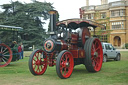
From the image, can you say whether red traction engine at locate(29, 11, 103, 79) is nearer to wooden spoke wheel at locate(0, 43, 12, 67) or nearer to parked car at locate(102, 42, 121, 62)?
wooden spoke wheel at locate(0, 43, 12, 67)

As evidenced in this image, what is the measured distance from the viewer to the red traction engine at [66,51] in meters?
6.67

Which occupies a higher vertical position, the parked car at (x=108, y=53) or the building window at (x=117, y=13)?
the building window at (x=117, y=13)

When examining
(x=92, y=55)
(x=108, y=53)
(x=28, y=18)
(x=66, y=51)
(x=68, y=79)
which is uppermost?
(x=28, y=18)

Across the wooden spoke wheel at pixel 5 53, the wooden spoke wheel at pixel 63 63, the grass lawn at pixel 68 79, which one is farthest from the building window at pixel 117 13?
the wooden spoke wheel at pixel 63 63

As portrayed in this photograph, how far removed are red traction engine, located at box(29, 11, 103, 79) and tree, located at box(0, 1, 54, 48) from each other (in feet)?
85.7

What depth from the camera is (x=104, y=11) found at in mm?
44594

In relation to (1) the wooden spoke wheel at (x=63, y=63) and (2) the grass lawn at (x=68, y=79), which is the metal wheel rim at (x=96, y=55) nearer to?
(2) the grass lawn at (x=68, y=79)

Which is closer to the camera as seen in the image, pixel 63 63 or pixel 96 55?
pixel 63 63

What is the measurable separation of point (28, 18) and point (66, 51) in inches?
1150

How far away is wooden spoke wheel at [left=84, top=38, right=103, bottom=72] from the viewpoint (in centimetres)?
752

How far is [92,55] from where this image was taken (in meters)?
8.05

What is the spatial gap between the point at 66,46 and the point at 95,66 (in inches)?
74.0

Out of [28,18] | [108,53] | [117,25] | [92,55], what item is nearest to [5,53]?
[92,55]

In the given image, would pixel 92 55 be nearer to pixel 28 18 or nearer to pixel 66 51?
pixel 66 51
